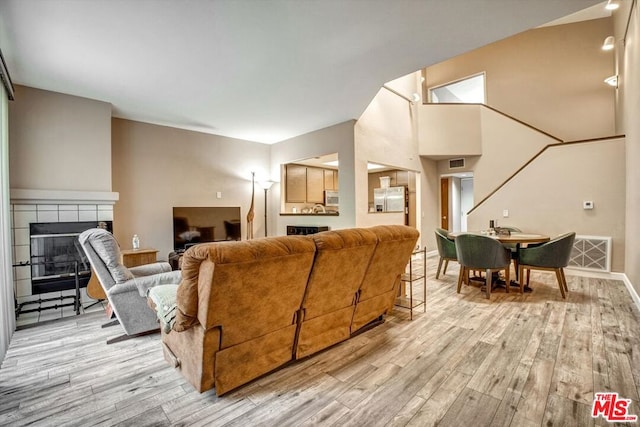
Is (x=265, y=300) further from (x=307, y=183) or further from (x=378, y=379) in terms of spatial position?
(x=307, y=183)

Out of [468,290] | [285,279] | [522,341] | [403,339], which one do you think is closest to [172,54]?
[285,279]

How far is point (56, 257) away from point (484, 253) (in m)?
5.59

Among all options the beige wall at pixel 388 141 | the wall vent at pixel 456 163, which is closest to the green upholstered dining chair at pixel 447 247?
the beige wall at pixel 388 141

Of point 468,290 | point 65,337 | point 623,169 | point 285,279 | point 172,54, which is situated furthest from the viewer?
point 623,169

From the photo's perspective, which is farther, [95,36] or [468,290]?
[468,290]

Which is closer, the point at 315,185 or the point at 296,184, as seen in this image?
the point at 296,184

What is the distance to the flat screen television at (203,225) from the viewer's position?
500cm

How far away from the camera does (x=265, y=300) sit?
1.80 meters

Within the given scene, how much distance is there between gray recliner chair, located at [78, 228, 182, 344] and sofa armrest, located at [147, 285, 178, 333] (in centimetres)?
41

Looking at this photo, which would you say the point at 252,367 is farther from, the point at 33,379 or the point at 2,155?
the point at 2,155

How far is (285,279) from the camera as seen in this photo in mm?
1827

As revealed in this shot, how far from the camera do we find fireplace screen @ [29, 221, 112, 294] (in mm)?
3549

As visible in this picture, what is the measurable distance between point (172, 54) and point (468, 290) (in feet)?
15.7

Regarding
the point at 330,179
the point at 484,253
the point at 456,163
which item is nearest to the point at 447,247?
the point at 484,253
